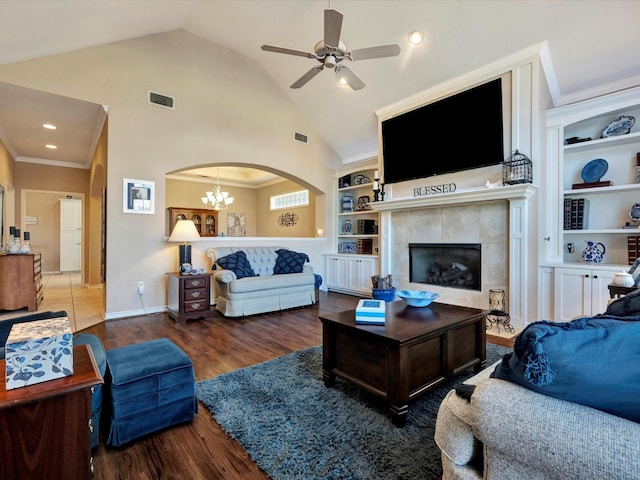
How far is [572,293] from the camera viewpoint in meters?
3.42

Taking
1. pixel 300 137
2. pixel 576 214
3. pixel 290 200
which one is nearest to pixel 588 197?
pixel 576 214

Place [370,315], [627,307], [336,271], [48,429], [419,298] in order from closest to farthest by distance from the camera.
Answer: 1. [48,429]
2. [627,307]
3. [370,315]
4. [419,298]
5. [336,271]

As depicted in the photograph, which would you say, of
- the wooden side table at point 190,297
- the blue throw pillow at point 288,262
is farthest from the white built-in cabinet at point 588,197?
the wooden side table at point 190,297

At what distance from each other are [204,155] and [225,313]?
2590mm

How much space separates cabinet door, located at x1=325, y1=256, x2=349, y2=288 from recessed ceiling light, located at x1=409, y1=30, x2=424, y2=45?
3.81m

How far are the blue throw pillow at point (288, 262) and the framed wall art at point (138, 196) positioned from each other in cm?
203

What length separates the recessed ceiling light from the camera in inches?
156

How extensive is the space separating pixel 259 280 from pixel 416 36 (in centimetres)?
385

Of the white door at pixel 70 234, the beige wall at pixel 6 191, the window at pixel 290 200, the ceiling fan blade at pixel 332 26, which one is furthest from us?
the white door at pixel 70 234

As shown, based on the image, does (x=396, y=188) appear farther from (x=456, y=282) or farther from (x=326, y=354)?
(x=326, y=354)

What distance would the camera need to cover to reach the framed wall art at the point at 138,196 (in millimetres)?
4383

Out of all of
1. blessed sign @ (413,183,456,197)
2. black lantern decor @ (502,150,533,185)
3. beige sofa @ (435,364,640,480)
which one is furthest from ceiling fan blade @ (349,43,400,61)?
beige sofa @ (435,364,640,480)

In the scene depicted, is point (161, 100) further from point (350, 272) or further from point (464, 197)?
point (464, 197)

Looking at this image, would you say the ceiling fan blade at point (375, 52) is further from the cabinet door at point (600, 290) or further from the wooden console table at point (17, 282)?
the wooden console table at point (17, 282)
